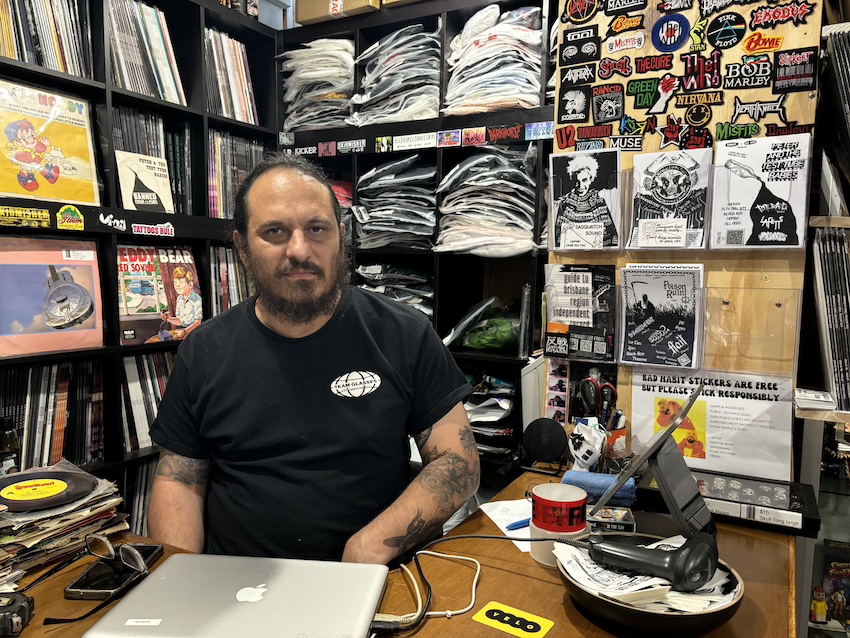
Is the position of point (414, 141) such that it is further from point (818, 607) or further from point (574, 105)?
point (818, 607)

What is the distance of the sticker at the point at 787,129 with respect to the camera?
1305 mm

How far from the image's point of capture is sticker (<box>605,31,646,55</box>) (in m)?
1.47

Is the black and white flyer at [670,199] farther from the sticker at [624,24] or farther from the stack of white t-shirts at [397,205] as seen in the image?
the stack of white t-shirts at [397,205]

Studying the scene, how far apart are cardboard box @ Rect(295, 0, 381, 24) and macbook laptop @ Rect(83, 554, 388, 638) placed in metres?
2.25

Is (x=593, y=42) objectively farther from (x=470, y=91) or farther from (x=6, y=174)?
(x=6, y=174)

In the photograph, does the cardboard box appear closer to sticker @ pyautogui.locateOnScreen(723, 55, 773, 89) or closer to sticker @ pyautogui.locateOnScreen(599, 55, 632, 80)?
sticker @ pyautogui.locateOnScreen(599, 55, 632, 80)

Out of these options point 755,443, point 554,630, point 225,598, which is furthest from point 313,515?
point 755,443

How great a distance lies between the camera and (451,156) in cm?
238

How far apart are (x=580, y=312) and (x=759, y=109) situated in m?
0.65

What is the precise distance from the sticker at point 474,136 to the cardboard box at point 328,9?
28.3 inches

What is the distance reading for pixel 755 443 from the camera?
1.37m

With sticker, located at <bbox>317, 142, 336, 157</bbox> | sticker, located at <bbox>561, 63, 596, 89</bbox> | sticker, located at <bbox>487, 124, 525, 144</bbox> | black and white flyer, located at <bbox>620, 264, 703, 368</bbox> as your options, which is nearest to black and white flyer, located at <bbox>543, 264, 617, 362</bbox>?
black and white flyer, located at <bbox>620, 264, 703, 368</bbox>

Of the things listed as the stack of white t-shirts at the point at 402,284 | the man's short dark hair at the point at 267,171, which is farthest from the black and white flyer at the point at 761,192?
the stack of white t-shirts at the point at 402,284

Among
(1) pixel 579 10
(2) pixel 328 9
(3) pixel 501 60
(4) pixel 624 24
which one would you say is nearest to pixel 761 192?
(4) pixel 624 24
